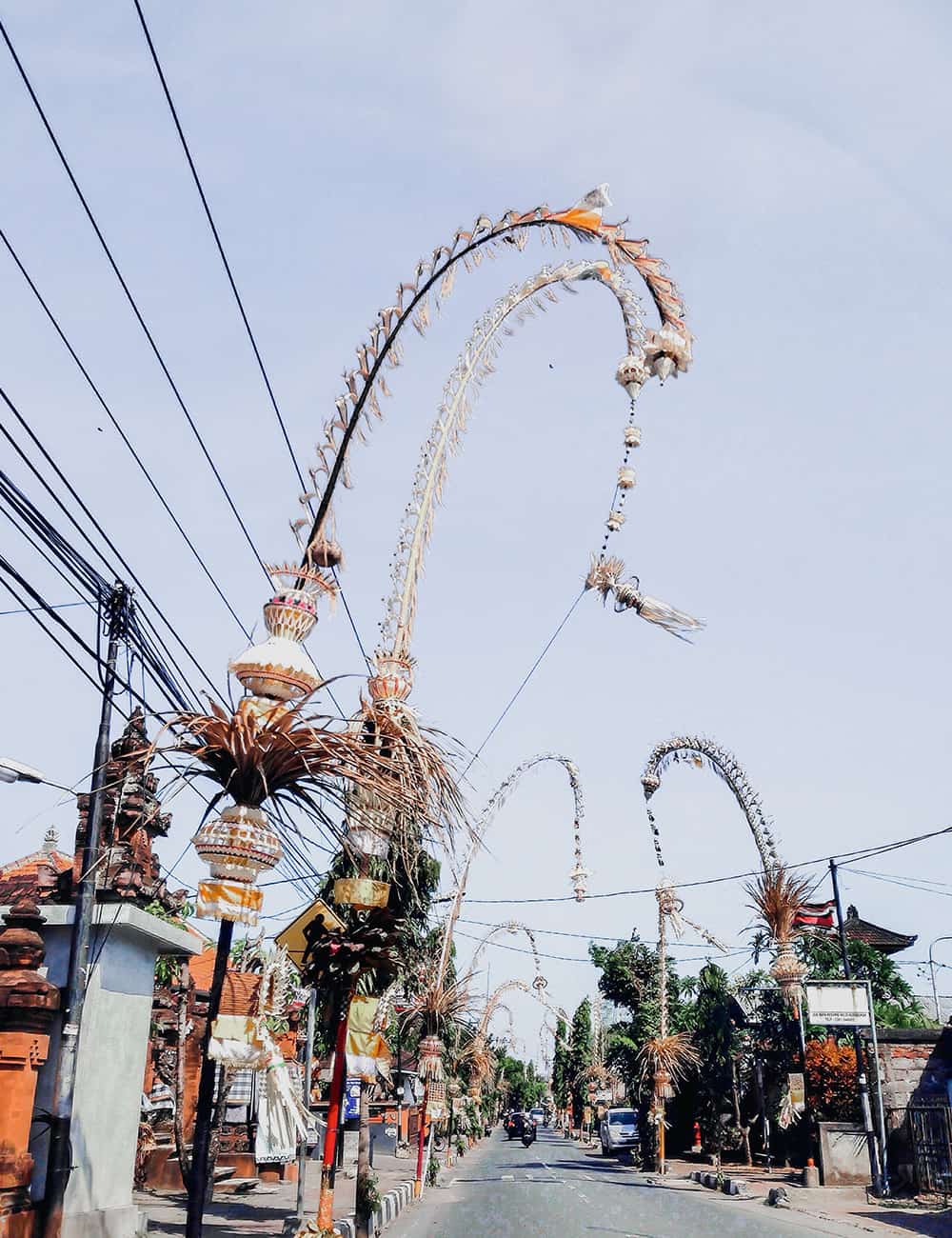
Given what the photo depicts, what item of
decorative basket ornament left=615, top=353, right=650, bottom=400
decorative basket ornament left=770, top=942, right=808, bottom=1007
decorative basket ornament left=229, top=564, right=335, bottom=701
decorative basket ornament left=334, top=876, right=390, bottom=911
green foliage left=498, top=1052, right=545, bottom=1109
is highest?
decorative basket ornament left=615, top=353, right=650, bottom=400

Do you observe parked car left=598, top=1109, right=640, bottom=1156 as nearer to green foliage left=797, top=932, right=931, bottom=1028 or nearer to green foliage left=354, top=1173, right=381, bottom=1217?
green foliage left=797, top=932, right=931, bottom=1028

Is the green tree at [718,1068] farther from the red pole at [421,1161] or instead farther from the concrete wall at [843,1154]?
the red pole at [421,1161]

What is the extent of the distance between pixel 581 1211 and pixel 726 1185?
7381mm

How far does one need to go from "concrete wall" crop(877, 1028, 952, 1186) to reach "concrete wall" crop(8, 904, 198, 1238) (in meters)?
20.5

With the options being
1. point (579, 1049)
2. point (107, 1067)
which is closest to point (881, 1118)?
point (107, 1067)

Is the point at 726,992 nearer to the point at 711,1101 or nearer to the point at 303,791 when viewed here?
the point at 711,1101

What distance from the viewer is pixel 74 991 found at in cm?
1352

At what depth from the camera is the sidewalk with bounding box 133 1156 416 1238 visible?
59.3 ft

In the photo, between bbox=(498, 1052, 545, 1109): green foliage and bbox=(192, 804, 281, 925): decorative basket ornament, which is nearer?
bbox=(192, 804, 281, 925): decorative basket ornament

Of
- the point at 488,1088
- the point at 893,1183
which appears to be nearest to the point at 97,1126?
the point at 893,1183

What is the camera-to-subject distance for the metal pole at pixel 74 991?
42.0 ft

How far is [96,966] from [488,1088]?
84929mm

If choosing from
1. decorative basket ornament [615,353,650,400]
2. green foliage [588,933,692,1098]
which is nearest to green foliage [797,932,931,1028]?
green foliage [588,933,692,1098]

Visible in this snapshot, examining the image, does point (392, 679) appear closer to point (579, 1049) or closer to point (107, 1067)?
point (107, 1067)
